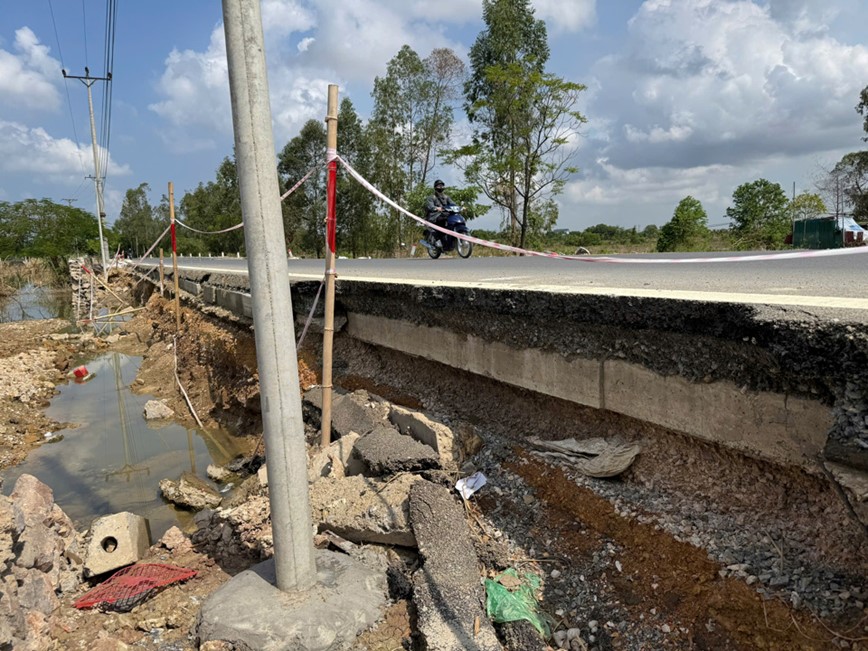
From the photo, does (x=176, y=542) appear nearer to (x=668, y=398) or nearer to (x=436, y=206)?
(x=668, y=398)

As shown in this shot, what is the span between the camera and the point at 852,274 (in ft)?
13.8

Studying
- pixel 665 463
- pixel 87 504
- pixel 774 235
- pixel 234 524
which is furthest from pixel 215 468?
pixel 774 235

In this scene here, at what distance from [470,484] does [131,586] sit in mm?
1996

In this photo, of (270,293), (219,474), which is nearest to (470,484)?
(270,293)

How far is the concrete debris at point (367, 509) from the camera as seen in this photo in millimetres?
3211

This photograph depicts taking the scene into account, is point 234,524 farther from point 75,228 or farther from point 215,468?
point 75,228

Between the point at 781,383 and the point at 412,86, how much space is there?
3052 centimetres

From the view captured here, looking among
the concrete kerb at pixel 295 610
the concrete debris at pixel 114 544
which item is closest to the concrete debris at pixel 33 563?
the concrete debris at pixel 114 544

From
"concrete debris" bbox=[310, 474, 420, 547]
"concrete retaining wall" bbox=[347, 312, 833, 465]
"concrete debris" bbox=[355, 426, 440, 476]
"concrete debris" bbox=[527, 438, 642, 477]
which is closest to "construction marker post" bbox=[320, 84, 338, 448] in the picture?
"concrete debris" bbox=[355, 426, 440, 476]

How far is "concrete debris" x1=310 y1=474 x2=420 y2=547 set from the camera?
321 centimetres

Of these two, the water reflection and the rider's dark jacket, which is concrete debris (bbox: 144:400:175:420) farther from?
the water reflection

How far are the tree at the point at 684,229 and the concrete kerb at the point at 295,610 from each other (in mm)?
21336

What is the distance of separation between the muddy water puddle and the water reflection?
1886cm

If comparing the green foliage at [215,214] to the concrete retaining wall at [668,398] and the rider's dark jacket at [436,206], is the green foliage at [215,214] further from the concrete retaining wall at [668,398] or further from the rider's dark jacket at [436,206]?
the concrete retaining wall at [668,398]
